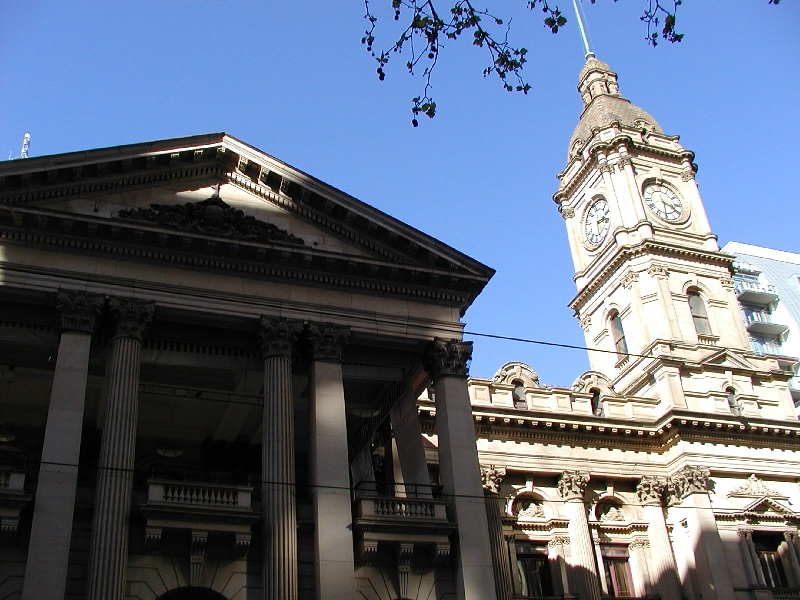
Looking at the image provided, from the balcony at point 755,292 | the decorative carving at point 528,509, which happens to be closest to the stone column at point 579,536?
the decorative carving at point 528,509

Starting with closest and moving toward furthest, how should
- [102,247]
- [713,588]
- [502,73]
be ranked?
[502,73] → [102,247] → [713,588]

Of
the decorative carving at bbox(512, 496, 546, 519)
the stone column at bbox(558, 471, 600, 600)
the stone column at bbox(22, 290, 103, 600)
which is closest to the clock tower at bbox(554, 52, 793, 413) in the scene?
the stone column at bbox(558, 471, 600, 600)

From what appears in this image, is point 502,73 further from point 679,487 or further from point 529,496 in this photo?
point 679,487

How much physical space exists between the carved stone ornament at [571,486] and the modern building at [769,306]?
108 ft

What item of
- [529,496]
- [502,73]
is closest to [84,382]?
[502,73]

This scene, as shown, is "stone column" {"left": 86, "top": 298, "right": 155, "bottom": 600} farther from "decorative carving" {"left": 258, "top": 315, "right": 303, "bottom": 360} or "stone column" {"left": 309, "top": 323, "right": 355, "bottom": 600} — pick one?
"stone column" {"left": 309, "top": 323, "right": 355, "bottom": 600}

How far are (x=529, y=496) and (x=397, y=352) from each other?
1017 cm

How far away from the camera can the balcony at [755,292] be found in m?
62.8

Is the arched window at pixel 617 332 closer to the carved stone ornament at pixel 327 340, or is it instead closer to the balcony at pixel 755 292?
the carved stone ornament at pixel 327 340

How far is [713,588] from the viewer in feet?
106

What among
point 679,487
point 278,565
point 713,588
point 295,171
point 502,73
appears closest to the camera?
point 502,73

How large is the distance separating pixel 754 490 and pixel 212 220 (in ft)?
79.1

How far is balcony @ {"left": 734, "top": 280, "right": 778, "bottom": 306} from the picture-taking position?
62.8m

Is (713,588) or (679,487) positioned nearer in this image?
(713,588)
